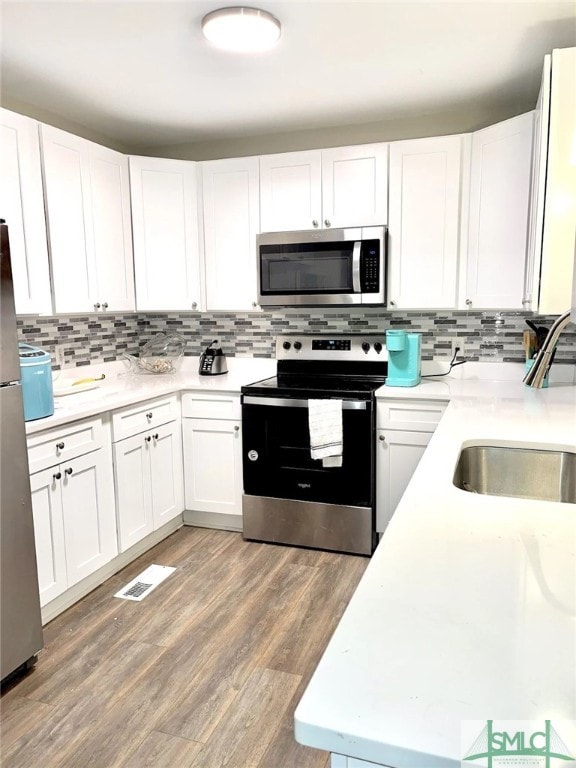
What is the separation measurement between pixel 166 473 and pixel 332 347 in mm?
1242

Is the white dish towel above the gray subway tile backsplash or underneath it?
underneath

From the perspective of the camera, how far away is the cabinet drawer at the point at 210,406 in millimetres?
3158

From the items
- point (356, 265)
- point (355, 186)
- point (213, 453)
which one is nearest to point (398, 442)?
point (356, 265)

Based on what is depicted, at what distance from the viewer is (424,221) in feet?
9.76

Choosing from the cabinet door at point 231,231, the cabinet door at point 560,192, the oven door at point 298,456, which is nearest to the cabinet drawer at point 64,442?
the oven door at point 298,456

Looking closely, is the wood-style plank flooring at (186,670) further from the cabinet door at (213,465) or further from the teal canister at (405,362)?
the teal canister at (405,362)

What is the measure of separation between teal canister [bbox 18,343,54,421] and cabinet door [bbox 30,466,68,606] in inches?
9.8

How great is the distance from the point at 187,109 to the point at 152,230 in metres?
0.72

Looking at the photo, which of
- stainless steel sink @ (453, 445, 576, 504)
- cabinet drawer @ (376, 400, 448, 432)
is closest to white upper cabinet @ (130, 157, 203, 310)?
cabinet drawer @ (376, 400, 448, 432)

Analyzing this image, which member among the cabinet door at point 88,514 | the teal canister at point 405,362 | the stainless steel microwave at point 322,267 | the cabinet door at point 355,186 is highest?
the cabinet door at point 355,186

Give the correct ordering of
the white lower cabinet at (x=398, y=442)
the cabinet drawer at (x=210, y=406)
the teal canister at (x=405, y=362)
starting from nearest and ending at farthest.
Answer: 1. the white lower cabinet at (x=398, y=442)
2. the teal canister at (x=405, y=362)
3. the cabinet drawer at (x=210, y=406)

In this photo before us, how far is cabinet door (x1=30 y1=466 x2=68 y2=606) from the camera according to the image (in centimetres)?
222

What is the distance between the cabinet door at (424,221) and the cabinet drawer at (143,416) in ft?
4.66

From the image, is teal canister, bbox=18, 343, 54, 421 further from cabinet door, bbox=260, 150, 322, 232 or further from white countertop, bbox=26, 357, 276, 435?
cabinet door, bbox=260, 150, 322, 232
